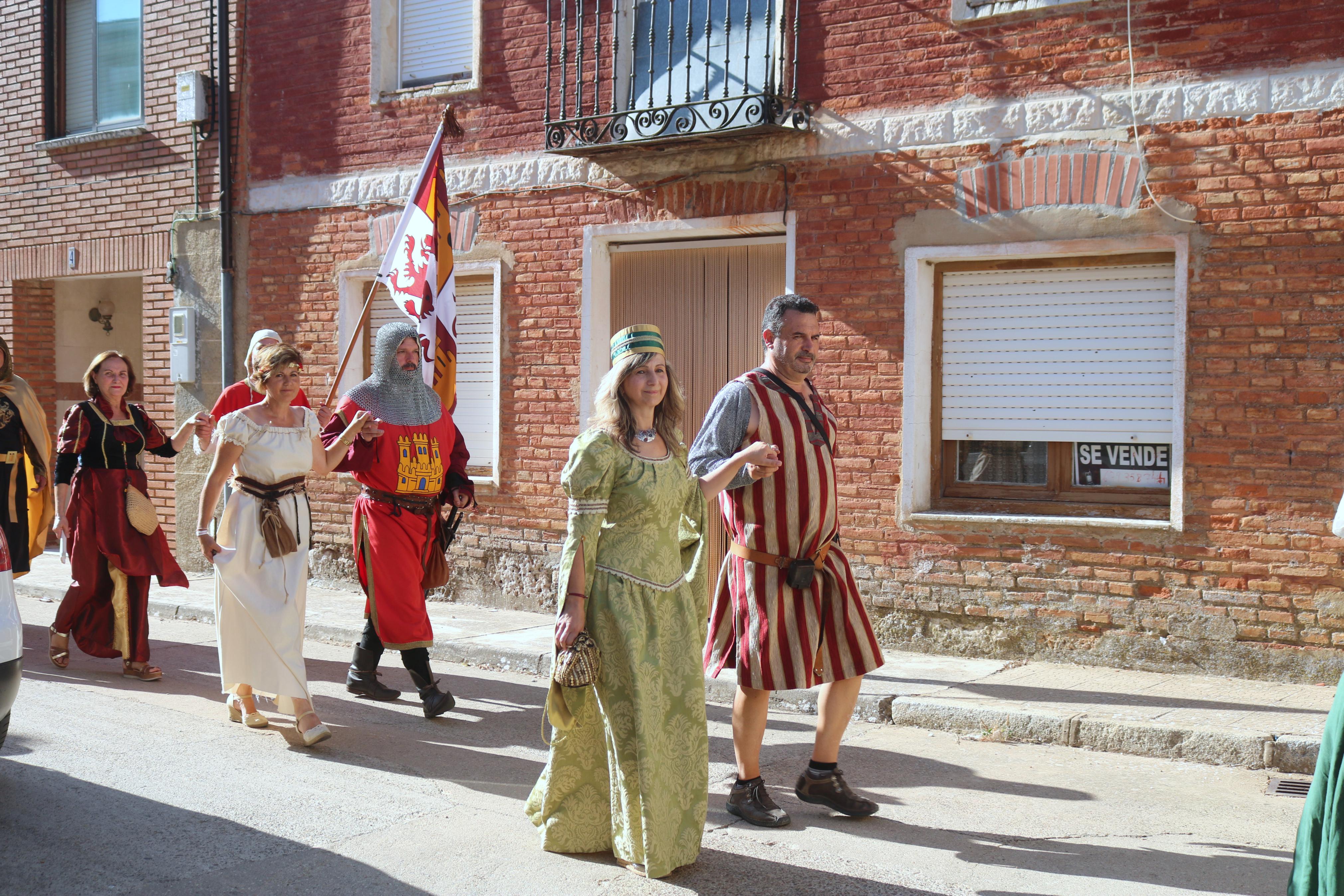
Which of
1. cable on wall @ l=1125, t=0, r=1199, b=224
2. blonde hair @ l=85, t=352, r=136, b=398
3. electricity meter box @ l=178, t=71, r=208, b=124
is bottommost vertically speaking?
blonde hair @ l=85, t=352, r=136, b=398

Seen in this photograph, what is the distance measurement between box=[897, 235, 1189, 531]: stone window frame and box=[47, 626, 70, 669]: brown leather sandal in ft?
17.3

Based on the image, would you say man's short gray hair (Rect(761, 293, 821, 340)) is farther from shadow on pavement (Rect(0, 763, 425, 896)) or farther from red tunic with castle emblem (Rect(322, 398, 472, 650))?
red tunic with castle emblem (Rect(322, 398, 472, 650))

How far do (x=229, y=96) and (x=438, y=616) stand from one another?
537cm

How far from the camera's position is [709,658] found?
498 cm

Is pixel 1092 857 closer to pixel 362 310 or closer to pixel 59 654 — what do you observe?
pixel 59 654

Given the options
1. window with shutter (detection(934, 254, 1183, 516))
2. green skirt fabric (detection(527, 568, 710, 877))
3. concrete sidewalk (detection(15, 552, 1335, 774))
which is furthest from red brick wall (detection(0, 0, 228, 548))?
green skirt fabric (detection(527, 568, 710, 877))

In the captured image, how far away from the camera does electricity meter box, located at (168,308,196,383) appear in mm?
11758

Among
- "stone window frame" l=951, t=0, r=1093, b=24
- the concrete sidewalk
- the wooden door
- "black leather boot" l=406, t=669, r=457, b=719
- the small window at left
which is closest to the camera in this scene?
the concrete sidewalk

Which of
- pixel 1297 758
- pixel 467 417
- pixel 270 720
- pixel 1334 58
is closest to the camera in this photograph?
pixel 1297 758

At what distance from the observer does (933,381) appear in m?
8.46

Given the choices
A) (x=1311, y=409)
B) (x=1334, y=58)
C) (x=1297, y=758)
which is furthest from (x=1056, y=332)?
(x=1297, y=758)

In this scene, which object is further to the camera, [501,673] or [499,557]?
[499,557]

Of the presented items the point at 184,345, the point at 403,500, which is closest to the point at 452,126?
the point at 184,345

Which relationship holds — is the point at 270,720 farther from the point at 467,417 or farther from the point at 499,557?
the point at 467,417
